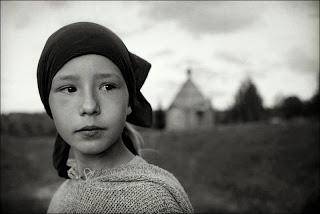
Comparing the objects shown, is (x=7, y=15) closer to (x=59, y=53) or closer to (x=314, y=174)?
(x=59, y=53)

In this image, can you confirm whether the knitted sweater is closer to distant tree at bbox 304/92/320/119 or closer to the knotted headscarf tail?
the knotted headscarf tail

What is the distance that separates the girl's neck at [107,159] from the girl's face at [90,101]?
0.38 ft

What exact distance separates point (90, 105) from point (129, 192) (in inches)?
12.8

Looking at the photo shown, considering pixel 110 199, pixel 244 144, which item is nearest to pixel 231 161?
pixel 244 144

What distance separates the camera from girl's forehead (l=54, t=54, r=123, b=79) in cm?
121

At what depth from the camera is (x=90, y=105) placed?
3.85ft

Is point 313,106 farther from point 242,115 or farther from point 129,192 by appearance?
point 129,192

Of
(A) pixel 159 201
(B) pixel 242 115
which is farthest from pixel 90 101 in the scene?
(B) pixel 242 115

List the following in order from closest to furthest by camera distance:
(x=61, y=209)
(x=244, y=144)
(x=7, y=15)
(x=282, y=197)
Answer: (x=61, y=209) < (x=7, y=15) < (x=282, y=197) < (x=244, y=144)

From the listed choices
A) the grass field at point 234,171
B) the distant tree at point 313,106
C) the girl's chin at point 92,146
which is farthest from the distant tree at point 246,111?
the girl's chin at point 92,146

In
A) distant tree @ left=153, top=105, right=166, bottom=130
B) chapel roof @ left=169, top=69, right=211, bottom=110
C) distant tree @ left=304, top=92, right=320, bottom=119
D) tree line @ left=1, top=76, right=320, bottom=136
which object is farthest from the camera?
chapel roof @ left=169, top=69, right=211, bottom=110

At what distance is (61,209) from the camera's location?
146 cm

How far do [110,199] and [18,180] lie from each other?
10.9 ft

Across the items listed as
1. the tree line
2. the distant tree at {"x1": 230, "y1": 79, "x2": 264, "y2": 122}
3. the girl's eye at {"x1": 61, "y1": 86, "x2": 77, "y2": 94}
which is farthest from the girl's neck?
the distant tree at {"x1": 230, "y1": 79, "x2": 264, "y2": 122}
